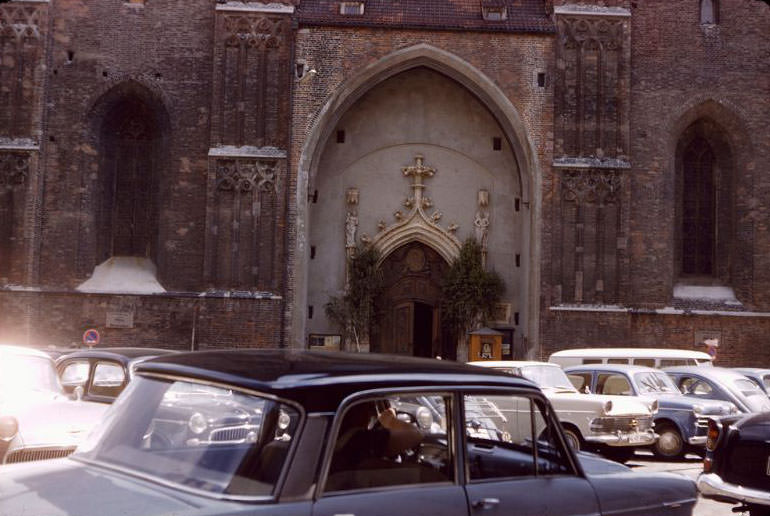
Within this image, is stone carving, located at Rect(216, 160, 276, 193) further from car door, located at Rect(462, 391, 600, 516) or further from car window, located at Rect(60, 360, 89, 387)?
car door, located at Rect(462, 391, 600, 516)

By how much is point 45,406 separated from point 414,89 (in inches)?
774

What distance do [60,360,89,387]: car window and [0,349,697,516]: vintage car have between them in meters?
6.56

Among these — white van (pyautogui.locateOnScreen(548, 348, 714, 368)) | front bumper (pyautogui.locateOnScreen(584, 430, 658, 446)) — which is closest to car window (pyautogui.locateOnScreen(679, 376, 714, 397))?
front bumper (pyautogui.locateOnScreen(584, 430, 658, 446))

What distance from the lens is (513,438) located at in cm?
415

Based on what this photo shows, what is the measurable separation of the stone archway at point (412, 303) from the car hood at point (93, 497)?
2298 centimetres

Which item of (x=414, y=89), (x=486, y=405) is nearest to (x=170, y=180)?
(x=414, y=89)

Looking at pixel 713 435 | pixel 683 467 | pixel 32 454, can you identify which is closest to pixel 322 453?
pixel 32 454

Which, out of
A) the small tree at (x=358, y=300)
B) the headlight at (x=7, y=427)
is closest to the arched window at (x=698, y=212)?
the small tree at (x=358, y=300)

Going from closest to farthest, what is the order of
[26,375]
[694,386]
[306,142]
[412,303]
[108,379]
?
[26,375]
[108,379]
[694,386]
[306,142]
[412,303]

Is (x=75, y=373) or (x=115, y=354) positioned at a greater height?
(x=115, y=354)

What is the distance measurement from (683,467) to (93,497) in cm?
1164

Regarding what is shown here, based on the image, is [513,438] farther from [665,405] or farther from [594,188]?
[594,188]

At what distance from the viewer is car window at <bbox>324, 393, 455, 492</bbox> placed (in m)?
3.27

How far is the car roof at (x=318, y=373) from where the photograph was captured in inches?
125
